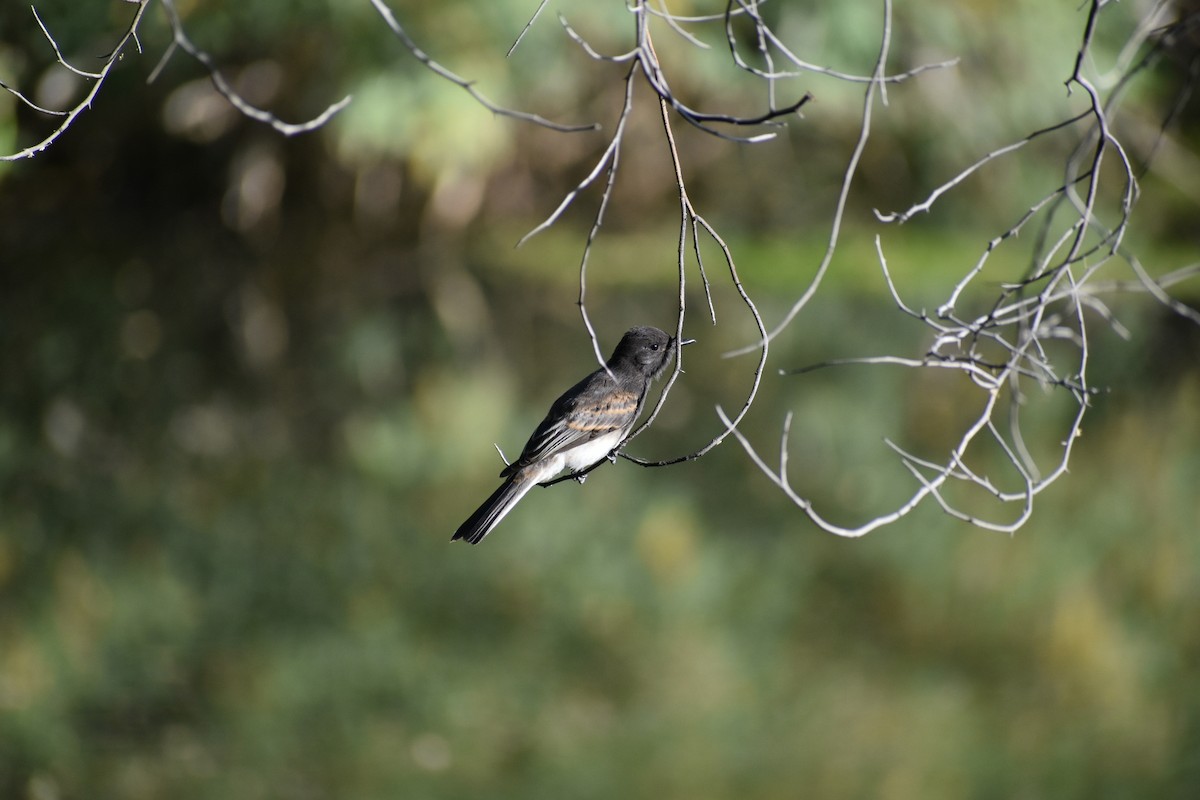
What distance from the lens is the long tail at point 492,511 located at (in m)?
4.34

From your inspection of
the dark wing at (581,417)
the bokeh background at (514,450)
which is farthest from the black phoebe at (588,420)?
the bokeh background at (514,450)

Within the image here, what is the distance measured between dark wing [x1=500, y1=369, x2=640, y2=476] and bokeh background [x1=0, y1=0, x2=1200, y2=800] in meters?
2.50

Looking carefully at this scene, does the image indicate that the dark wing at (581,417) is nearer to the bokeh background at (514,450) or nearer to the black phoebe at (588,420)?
the black phoebe at (588,420)

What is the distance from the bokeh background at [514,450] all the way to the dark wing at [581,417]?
250 centimetres

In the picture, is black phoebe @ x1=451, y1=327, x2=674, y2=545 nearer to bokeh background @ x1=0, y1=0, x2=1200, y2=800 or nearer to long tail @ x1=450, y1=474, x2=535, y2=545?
long tail @ x1=450, y1=474, x2=535, y2=545

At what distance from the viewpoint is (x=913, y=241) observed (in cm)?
2062

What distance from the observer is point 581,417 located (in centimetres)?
549

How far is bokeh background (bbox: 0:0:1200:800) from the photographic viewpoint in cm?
786

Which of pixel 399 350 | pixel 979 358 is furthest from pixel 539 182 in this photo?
pixel 979 358

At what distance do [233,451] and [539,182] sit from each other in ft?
33.0

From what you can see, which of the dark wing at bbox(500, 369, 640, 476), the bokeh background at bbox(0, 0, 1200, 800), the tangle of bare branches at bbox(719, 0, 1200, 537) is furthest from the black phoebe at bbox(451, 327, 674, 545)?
the bokeh background at bbox(0, 0, 1200, 800)

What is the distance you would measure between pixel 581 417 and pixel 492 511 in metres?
0.81

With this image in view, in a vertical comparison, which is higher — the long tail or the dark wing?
the dark wing

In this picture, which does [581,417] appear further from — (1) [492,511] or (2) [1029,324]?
(2) [1029,324]
